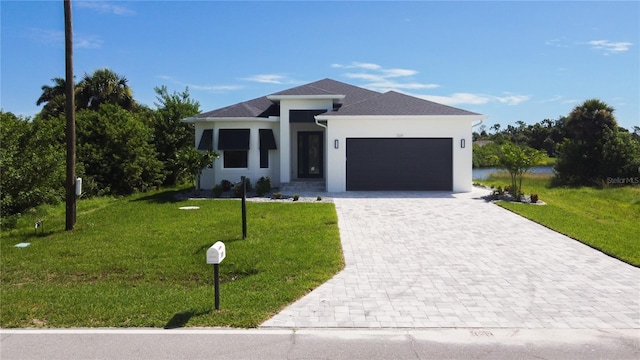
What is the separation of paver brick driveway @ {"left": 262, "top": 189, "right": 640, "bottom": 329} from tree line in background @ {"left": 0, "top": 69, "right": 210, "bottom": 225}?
980 centimetres

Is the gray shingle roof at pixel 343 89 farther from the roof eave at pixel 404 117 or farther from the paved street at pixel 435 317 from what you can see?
the paved street at pixel 435 317

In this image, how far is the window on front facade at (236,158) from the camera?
1962cm

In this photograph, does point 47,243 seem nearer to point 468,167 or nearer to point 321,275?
point 321,275

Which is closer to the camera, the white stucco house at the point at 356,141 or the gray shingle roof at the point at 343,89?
the white stucco house at the point at 356,141

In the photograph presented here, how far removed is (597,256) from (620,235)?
2380 millimetres

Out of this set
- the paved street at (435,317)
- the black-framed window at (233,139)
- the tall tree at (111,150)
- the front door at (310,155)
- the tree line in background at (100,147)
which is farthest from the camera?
the front door at (310,155)

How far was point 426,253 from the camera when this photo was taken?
8.87 m

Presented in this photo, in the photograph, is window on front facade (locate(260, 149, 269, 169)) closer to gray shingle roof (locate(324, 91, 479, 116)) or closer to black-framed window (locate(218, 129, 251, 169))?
black-framed window (locate(218, 129, 251, 169))

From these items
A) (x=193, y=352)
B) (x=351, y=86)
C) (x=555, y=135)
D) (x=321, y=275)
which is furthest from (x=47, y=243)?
(x=555, y=135)

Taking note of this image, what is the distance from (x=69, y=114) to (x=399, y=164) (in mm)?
12058

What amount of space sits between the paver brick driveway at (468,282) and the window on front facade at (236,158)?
8.89 metres

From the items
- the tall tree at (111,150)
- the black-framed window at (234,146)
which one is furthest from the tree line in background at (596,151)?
the tall tree at (111,150)

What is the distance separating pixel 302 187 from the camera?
61.9 ft

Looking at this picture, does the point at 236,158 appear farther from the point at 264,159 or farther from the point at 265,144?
the point at 265,144
